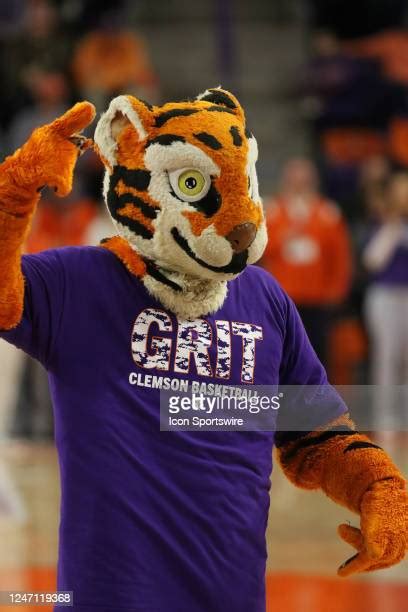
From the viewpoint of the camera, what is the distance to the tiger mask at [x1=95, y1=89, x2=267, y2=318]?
6.42 ft

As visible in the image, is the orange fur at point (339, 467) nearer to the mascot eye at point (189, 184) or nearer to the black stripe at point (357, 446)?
the black stripe at point (357, 446)

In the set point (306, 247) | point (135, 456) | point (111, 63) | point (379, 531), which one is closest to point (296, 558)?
point (379, 531)

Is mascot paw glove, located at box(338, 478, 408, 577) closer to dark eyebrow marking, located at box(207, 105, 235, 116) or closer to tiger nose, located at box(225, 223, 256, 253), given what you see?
tiger nose, located at box(225, 223, 256, 253)

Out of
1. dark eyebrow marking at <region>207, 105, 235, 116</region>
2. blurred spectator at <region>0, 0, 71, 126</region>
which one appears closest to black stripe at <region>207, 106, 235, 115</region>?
dark eyebrow marking at <region>207, 105, 235, 116</region>

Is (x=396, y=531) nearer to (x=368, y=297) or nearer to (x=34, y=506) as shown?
(x=34, y=506)

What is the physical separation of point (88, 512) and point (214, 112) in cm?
70

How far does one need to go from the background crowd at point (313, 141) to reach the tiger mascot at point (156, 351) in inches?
131

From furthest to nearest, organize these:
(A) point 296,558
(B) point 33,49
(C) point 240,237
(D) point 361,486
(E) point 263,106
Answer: (E) point 263,106
(B) point 33,49
(A) point 296,558
(D) point 361,486
(C) point 240,237

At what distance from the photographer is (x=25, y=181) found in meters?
1.81

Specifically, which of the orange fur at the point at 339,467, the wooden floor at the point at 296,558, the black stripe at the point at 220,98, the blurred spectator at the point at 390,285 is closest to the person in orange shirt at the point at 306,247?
the blurred spectator at the point at 390,285

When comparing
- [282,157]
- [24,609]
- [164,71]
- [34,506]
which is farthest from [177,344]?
[164,71]

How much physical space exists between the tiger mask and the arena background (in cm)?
261

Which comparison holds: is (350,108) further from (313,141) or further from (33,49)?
(33,49)

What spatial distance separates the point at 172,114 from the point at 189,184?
127 mm
